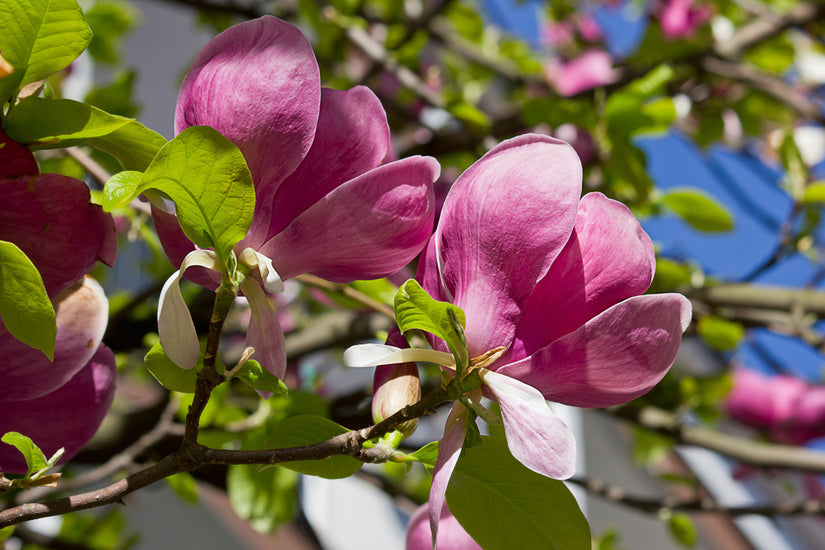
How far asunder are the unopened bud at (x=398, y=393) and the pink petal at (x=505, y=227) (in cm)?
3

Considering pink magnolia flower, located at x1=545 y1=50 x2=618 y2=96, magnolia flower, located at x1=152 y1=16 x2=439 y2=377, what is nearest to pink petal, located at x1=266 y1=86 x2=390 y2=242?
magnolia flower, located at x1=152 y1=16 x2=439 y2=377

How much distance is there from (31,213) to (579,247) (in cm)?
21

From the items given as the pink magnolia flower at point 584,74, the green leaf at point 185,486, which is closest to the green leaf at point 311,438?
the green leaf at point 185,486

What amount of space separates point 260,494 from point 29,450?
0.45m

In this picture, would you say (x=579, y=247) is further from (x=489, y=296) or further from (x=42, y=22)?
(x=42, y=22)

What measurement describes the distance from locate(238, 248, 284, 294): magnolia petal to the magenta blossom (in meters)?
1.08

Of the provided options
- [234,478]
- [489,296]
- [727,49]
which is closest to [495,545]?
[489,296]

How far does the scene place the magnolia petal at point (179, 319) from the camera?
250 millimetres

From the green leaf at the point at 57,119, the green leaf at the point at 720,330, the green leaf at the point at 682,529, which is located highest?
the green leaf at the point at 57,119

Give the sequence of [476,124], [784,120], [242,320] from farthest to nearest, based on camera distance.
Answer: [784,120] → [242,320] → [476,124]

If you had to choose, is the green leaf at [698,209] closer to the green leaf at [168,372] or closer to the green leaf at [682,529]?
the green leaf at [682,529]

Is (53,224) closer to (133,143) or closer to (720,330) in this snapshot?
(133,143)

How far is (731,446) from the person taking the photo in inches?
31.7

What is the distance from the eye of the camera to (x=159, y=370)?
0.28 meters
